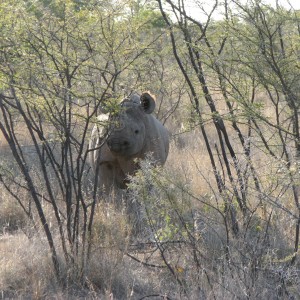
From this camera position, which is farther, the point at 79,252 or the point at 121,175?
the point at 121,175

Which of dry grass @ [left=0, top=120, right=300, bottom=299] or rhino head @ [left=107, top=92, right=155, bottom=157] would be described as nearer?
dry grass @ [left=0, top=120, right=300, bottom=299]

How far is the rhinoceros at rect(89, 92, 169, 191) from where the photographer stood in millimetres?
7766

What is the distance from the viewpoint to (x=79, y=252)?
18.9 ft

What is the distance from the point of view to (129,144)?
7.90 meters

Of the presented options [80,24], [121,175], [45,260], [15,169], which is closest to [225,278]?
[45,260]

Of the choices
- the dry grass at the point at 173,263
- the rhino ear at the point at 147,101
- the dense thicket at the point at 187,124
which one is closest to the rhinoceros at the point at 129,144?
the rhino ear at the point at 147,101

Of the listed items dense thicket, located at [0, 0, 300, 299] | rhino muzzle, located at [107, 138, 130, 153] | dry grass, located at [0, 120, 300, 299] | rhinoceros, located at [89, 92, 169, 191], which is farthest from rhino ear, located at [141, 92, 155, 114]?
dry grass, located at [0, 120, 300, 299]

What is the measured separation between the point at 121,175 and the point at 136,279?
2.90m

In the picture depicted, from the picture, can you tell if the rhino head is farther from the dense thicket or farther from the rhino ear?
the dense thicket

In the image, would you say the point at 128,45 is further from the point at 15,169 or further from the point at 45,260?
the point at 15,169

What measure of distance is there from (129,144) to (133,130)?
0.19 metres

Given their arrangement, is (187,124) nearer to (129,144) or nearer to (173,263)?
(173,263)

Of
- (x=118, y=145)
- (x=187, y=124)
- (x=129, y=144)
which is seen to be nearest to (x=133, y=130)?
(x=129, y=144)

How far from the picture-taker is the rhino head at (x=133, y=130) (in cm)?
772
